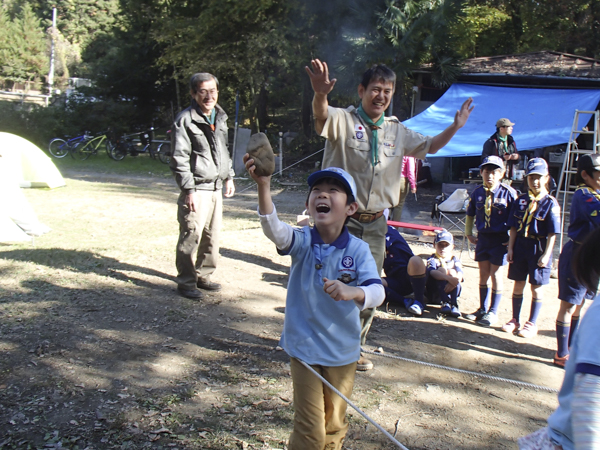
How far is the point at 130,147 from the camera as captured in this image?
21.8 metres

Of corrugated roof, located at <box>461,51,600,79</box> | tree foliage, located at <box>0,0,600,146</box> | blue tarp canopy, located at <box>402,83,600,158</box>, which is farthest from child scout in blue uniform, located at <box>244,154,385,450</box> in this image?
corrugated roof, located at <box>461,51,600,79</box>

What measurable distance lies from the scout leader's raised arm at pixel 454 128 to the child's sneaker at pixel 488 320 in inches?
86.5

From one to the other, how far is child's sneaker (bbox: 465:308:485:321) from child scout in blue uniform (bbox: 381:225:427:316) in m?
0.48

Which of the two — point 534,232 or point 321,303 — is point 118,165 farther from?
point 321,303

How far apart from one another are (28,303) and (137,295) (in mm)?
997

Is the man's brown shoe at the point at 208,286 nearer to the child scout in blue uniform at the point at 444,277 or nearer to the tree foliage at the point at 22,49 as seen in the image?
the child scout in blue uniform at the point at 444,277

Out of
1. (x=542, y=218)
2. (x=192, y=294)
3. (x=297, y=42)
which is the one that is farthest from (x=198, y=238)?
(x=297, y=42)

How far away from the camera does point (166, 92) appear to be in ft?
85.1

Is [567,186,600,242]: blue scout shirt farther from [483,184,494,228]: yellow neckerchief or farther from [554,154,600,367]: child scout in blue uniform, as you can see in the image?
[483,184,494,228]: yellow neckerchief

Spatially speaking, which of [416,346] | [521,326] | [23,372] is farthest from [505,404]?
[23,372]

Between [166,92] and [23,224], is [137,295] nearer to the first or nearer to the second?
[23,224]

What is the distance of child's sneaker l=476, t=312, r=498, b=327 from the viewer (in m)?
5.36

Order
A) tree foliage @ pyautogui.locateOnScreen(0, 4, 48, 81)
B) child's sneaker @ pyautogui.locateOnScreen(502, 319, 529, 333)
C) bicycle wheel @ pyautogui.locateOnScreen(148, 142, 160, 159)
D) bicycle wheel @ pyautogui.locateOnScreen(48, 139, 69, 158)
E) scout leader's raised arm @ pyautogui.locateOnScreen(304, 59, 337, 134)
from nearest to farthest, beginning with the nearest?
scout leader's raised arm @ pyautogui.locateOnScreen(304, 59, 337, 134), child's sneaker @ pyautogui.locateOnScreen(502, 319, 529, 333), bicycle wheel @ pyautogui.locateOnScreen(48, 139, 69, 158), bicycle wheel @ pyautogui.locateOnScreen(148, 142, 160, 159), tree foliage @ pyautogui.locateOnScreen(0, 4, 48, 81)

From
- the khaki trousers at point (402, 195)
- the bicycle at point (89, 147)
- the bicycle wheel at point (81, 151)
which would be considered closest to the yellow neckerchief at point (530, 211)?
the khaki trousers at point (402, 195)
